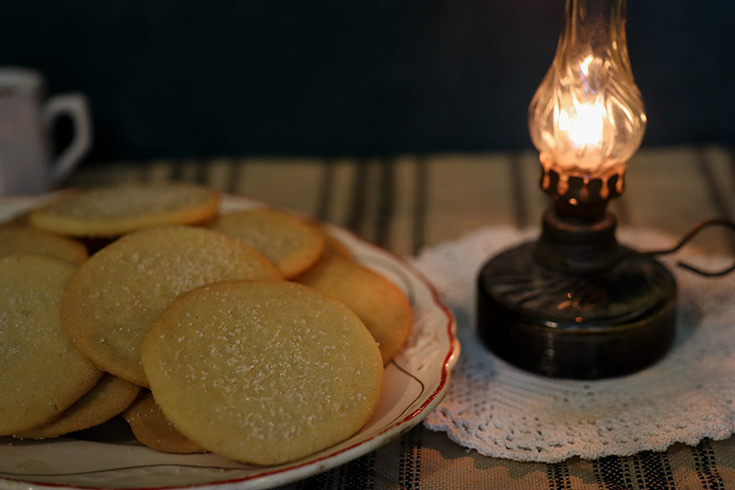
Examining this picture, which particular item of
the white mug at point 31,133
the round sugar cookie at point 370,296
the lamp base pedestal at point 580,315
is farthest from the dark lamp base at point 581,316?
the white mug at point 31,133

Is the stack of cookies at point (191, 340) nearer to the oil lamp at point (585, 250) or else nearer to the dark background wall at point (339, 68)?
the oil lamp at point (585, 250)

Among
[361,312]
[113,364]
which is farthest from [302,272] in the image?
[113,364]

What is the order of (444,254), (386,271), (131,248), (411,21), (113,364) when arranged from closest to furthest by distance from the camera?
(113,364) < (131,248) < (386,271) < (444,254) < (411,21)

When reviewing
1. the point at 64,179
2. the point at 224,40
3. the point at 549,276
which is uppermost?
the point at 224,40

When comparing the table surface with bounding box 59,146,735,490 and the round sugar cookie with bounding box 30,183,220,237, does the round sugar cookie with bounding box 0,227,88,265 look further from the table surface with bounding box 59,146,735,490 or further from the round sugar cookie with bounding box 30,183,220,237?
the table surface with bounding box 59,146,735,490

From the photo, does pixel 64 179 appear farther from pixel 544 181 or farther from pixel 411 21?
pixel 544 181

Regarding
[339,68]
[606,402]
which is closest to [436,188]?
[339,68]
